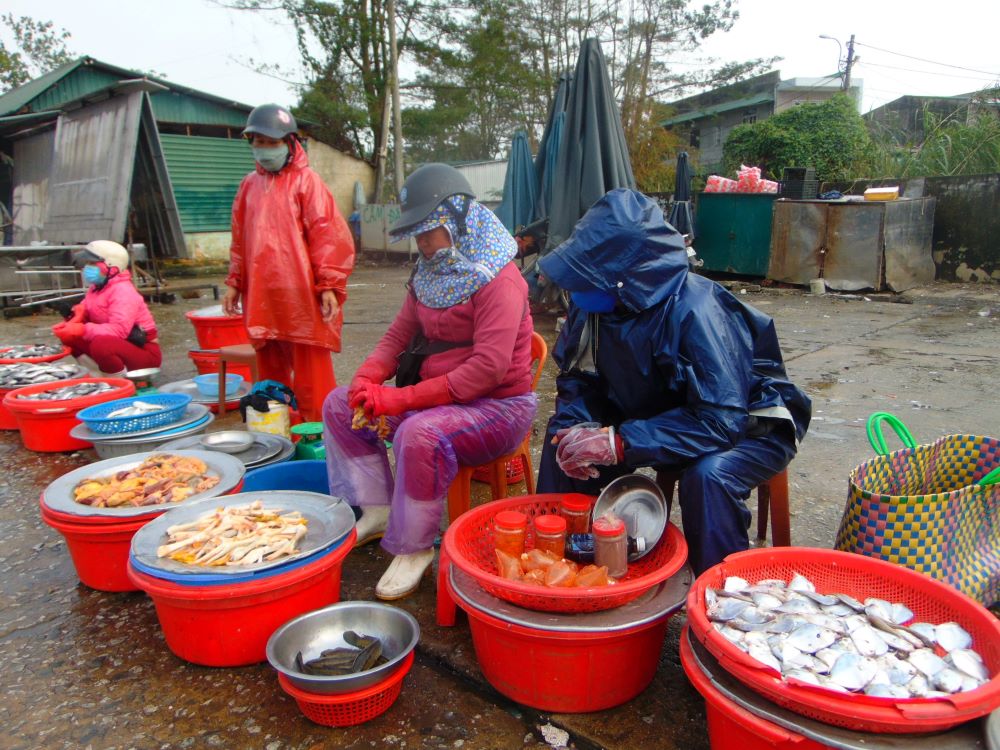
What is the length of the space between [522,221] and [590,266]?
20.0 feet

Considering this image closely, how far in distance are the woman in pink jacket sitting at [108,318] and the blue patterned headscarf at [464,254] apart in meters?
3.60

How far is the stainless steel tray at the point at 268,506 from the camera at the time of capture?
6.76 ft

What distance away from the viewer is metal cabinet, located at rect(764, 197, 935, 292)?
9188 mm

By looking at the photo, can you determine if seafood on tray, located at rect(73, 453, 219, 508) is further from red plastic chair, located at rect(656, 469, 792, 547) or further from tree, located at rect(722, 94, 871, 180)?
tree, located at rect(722, 94, 871, 180)

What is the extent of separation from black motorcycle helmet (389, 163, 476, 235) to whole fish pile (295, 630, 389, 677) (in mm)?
1454

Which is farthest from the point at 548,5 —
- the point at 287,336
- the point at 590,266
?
the point at 590,266

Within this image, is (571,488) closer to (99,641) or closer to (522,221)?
(99,641)

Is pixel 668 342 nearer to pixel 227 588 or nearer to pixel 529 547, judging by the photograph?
pixel 529 547

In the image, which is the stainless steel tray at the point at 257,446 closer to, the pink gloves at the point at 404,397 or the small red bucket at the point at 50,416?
the pink gloves at the point at 404,397

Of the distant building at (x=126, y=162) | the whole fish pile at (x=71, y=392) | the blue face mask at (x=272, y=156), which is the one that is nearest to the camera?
the blue face mask at (x=272, y=156)

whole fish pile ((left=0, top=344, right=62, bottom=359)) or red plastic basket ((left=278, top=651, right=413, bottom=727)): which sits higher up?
whole fish pile ((left=0, top=344, right=62, bottom=359))

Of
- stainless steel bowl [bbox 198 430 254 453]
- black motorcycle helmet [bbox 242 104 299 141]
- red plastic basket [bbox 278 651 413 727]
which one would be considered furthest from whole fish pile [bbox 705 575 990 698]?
black motorcycle helmet [bbox 242 104 299 141]

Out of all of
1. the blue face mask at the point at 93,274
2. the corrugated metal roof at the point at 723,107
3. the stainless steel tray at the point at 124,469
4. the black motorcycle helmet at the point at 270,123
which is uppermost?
the corrugated metal roof at the point at 723,107

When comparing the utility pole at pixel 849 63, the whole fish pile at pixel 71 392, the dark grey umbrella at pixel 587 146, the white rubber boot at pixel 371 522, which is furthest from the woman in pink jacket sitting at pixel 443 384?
the utility pole at pixel 849 63
